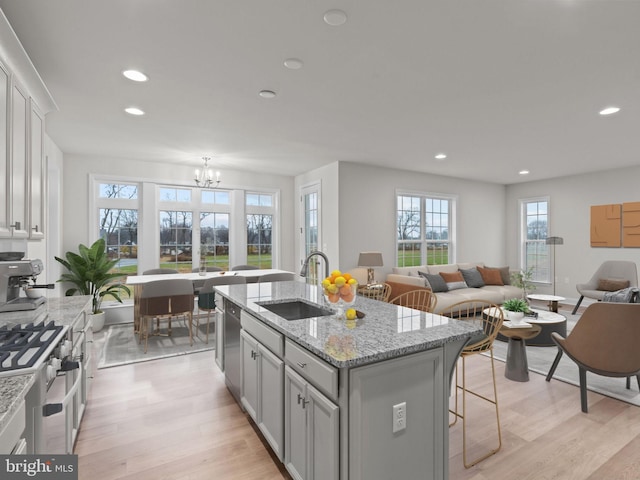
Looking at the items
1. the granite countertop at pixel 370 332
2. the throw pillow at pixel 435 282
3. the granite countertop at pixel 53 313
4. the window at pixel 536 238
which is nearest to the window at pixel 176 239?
the granite countertop at pixel 53 313

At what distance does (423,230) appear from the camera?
6773 mm

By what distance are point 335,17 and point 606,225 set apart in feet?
22.6

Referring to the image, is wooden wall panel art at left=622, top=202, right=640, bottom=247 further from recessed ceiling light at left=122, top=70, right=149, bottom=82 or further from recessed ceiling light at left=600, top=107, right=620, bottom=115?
recessed ceiling light at left=122, top=70, right=149, bottom=82

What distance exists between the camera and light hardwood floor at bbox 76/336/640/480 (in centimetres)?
198

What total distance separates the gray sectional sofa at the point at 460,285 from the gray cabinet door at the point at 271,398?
3.64 meters

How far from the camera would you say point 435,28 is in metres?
2.05

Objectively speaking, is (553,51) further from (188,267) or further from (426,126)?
(188,267)

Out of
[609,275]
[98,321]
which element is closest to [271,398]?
[98,321]

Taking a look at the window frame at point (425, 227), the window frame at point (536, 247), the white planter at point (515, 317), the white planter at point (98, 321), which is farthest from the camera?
the window frame at point (536, 247)

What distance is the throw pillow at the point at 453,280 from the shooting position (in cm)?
590

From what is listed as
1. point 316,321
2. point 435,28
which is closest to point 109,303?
point 316,321

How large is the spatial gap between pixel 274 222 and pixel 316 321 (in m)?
4.97

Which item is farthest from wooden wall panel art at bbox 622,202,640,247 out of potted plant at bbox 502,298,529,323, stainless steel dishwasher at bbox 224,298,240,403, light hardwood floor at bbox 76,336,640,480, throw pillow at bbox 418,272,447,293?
stainless steel dishwasher at bbox 224,298,240,403

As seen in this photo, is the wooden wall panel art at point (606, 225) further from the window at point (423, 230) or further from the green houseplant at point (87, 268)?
the green houseplant at point (87, 268)
